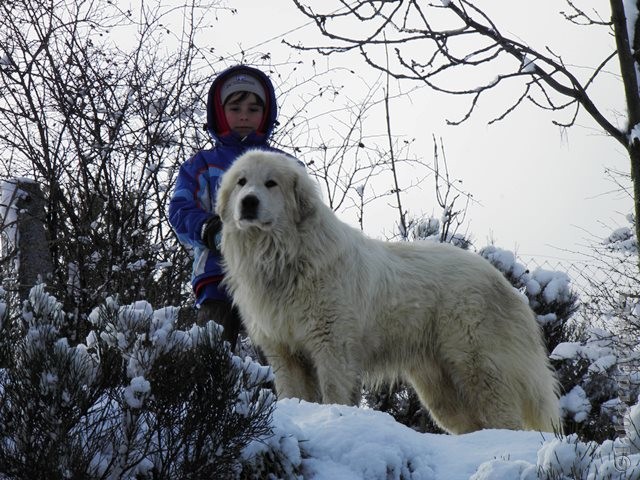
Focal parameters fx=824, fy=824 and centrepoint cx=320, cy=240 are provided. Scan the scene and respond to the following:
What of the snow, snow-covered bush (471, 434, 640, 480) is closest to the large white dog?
the snow

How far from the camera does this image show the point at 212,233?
5445 millimetres

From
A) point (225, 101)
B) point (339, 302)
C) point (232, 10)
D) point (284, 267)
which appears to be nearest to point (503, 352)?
point (339, 302)

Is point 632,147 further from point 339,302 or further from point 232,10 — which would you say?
point 232,10

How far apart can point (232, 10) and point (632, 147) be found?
6.46m

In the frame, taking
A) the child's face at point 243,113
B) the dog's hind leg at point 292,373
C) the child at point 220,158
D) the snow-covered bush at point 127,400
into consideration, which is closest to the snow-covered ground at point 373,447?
the snow-covered bush at point 127,400

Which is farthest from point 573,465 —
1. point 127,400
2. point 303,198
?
point 303,198

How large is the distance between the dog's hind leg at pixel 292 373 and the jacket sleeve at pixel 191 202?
0.90 metres

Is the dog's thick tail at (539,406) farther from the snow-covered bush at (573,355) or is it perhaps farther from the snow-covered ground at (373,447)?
the snow-covered ground at (373,447)

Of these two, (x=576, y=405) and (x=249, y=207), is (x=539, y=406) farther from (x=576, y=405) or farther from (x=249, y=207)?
(x=249, y=207)

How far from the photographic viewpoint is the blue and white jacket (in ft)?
18.0

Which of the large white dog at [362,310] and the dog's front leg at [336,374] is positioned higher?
the large white dog at [362,310]

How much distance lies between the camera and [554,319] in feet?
28.0

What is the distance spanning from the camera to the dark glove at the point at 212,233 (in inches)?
210

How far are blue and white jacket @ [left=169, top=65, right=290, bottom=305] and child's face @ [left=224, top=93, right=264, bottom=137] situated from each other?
45 millimetres
